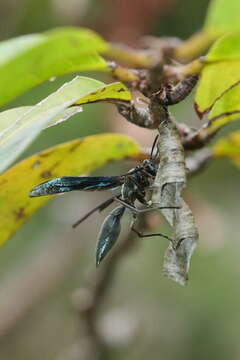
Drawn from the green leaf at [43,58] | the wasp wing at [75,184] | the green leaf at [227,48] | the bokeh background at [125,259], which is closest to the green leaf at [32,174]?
the wasp wing at [75,184]

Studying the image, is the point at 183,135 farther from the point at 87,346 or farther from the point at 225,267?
the point at 225,267

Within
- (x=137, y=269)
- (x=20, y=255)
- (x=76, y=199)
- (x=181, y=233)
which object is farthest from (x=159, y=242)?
(x=181, y=233)

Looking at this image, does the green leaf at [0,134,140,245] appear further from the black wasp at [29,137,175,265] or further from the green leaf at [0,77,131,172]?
the green leaf at [0,77,131,172]

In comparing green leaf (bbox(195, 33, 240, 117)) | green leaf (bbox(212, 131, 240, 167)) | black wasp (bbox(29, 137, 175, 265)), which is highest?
green leaf (bbox(195, 33, 240, 117))

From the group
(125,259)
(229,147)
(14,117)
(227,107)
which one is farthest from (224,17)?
(125,259)

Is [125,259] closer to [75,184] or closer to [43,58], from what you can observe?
[75,184]

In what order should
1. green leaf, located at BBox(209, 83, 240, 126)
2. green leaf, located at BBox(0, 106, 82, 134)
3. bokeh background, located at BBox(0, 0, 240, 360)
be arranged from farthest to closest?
1. bokeh background, located at BBox(0, 0, 240, 360)
2. green leaf, located at BBox(209, 83, 240, 126)
3. green leaf, located at BBox(0, 106, 82, 134)

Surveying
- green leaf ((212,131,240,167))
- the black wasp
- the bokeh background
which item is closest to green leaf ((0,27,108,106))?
the black wasp

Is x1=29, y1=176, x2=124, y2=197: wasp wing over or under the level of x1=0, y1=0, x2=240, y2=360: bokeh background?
over
